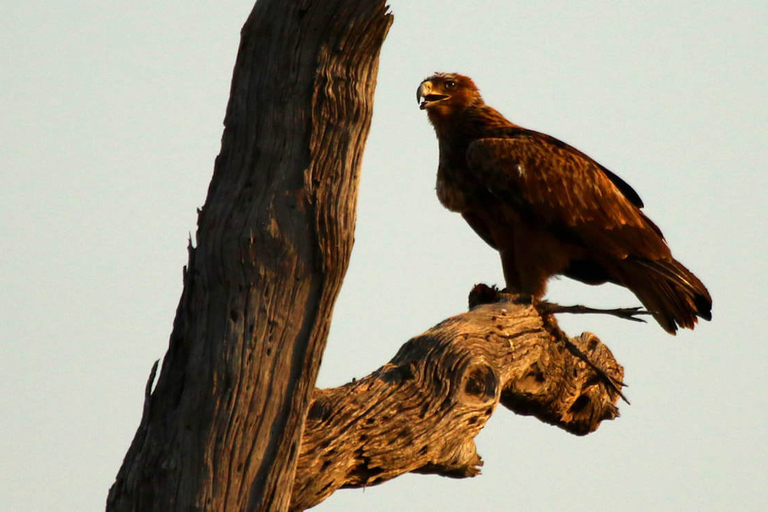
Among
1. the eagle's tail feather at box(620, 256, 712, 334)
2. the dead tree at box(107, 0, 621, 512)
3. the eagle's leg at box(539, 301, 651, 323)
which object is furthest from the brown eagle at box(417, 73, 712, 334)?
the dead tree at box(107, 0, 621, 512)

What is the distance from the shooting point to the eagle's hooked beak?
288 inches

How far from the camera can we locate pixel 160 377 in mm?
3645

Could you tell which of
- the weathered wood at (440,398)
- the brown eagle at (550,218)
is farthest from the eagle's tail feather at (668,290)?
the weathered wood at (440,398)

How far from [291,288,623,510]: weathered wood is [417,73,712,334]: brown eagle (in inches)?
44.9

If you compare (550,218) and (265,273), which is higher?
(550,218)

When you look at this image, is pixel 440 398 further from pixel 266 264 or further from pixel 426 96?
pixel 426 96

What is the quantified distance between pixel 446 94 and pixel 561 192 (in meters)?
1.26

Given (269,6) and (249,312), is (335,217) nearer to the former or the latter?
(249,312)

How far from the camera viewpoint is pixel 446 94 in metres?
7.55

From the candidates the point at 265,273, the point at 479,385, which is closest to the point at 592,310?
the point at 479,385

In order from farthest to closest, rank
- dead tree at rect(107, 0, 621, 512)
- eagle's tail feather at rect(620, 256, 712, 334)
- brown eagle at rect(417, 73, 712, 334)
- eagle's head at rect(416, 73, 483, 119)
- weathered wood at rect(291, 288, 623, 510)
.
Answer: eagle's head at rect(416, 73, 483, 119) → brown eagle at rect(417, 73, 712, 334) → eagle's tail feather at rect(620, 256, 712, 334) → weathered wood at rect(291, 288, 623, 510) → dead tree at rect(107, 0, 621, 512)

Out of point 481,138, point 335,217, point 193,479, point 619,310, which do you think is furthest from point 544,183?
point 193,479

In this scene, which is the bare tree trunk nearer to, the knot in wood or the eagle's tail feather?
the knot in wood

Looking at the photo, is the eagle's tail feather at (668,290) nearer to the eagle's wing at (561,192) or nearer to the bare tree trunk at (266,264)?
the eagle's wing at (561,192)
